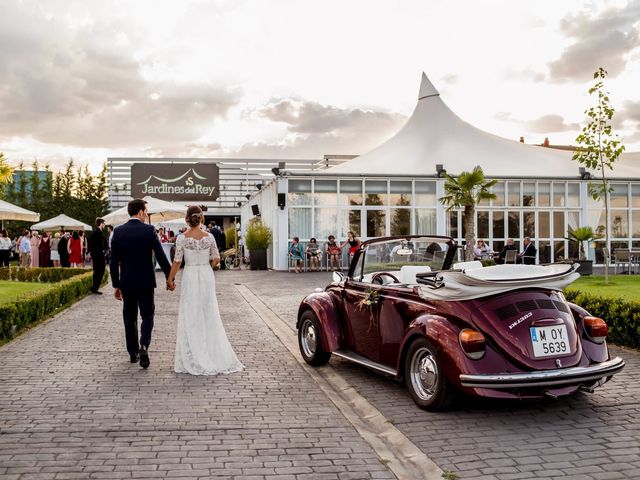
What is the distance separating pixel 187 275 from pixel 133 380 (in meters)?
1.33

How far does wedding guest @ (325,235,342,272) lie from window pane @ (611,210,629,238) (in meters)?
13.2

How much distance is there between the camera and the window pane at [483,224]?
30.6 meters

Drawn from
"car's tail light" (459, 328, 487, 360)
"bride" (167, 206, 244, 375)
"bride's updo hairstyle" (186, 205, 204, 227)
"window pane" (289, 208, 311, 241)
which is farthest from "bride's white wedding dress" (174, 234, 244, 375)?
"window pane" (289, 208, 311, 241)

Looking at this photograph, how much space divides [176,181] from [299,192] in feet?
113

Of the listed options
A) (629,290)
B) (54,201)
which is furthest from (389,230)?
(54,201)

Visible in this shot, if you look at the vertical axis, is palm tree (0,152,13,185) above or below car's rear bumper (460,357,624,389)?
above

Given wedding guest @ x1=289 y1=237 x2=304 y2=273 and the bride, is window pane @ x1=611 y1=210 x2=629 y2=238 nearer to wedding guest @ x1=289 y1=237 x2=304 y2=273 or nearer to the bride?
wedding guest @ x1=289 y1=237 x2=304 y2=273

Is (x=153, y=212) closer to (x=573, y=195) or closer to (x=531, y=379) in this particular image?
(x=573, y=195)

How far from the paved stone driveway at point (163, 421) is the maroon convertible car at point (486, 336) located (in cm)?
83

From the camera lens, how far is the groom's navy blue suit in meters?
7.64

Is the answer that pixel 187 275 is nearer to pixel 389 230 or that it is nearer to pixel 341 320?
pixel 341 320

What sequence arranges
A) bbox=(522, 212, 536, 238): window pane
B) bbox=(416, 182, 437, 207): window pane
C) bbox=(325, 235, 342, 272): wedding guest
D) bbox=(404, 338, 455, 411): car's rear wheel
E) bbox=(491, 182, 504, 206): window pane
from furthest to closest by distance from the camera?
bbox=(522, 212, 536, 238): window pane
bbox=(491, 182, 504, 206): window pane
bbox=(416, 182, 437, 207): window pane
bbox=(325, 235, 342, 272): wedding guest
bbox=(404, 338, 455, 411): car's rear wheel

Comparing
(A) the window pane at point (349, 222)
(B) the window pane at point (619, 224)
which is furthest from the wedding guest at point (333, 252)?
(B) the window pane at point (619, 224)

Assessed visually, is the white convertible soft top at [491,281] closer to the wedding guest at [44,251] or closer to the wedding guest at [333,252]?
the wedding guest at [333,252]
